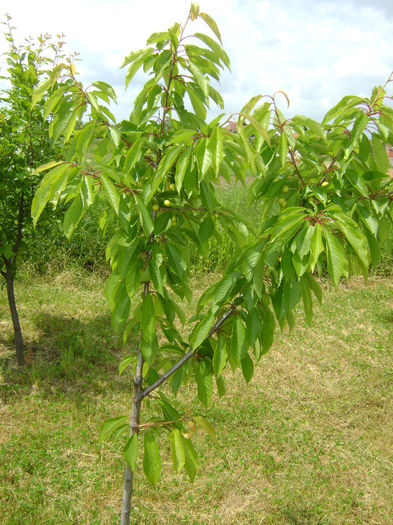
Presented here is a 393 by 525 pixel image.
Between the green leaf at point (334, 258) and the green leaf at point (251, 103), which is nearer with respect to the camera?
the green leaf at point (334, 258)

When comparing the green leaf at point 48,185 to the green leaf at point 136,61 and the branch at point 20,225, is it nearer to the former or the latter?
the green leaf at point 136,61

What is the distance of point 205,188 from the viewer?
53.3 inches

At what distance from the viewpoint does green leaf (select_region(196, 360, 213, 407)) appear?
1.52m

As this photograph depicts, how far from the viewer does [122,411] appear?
3.34 metres

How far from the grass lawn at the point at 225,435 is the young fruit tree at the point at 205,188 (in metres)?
1.03

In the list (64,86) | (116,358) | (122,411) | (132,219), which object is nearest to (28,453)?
(122,411)

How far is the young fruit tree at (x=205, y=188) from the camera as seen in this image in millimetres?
1226

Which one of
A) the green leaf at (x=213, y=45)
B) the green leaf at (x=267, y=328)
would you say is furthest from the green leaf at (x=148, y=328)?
the green leaf at (x=213, y=45)

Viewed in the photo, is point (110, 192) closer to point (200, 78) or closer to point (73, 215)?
point (73, 215)

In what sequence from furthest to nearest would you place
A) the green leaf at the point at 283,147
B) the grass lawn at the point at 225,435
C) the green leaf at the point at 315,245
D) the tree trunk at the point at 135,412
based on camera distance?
1. the grass lawn at the point at 225,435
2. the tree trunk at the point at 135,412
3. the green leaf at the point at 283,147
4. the green leaf at the point at 315,245

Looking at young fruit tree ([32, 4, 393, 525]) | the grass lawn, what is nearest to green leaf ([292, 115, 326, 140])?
young fruit tree ([32, 4, 393, 525])

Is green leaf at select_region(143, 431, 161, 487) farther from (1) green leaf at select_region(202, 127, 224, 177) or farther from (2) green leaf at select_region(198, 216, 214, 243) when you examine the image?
(1) green leaf at select_region(202, 127, 224, 177)

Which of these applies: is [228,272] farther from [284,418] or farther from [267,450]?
[284,418]

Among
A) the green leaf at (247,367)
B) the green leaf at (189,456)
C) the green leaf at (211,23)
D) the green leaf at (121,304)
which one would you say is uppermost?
the green leaf at (211,23)
